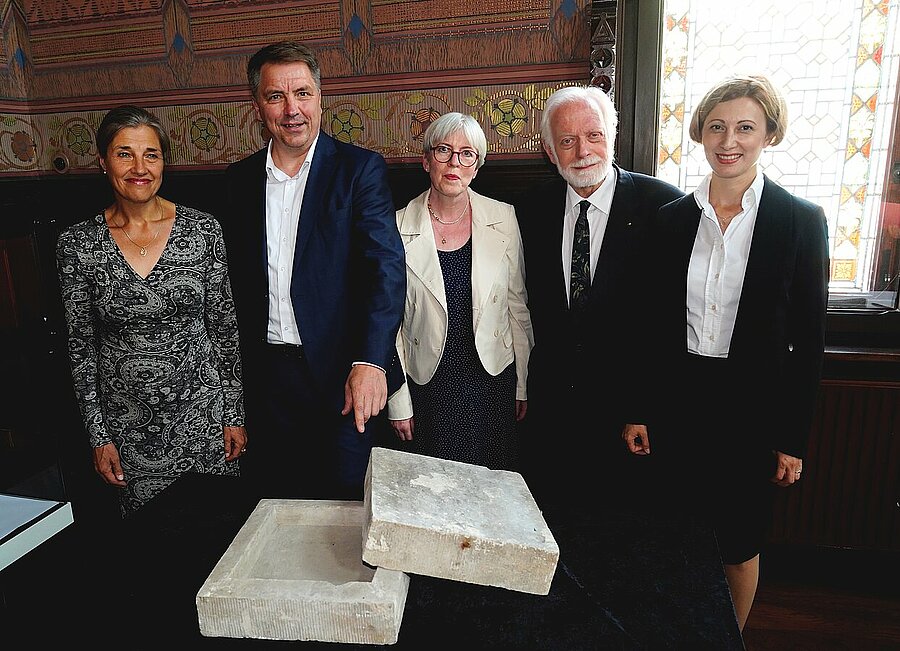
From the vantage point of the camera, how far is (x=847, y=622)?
96.3 inches

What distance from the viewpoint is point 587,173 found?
2.11 meters

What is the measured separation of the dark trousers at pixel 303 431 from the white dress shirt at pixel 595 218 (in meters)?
0.86

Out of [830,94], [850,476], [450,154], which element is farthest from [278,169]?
[850,476]

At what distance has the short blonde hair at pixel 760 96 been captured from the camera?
1.81 m

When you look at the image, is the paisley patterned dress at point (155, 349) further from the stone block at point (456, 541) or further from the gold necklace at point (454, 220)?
the stone block at point (456, 541)

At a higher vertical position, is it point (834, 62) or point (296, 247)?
point (834, 62)

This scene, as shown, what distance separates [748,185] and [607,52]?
0.99 metres

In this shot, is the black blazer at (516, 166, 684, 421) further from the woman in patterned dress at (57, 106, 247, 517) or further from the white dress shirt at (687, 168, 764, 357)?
the woman in patterned dress at (57, 106, 247, 517)

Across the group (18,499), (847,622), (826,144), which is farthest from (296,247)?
(847,622)

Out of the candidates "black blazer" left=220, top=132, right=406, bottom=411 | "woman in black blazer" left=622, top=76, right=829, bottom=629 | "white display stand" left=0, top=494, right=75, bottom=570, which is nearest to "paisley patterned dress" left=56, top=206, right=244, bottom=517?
"black blazer" left=220, top=132, right=406, bottom=411

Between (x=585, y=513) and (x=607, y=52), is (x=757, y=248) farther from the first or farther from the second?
(x=607, y=52)

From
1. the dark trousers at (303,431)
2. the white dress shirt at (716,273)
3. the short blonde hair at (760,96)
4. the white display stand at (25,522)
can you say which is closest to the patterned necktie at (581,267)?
the white dress shirt at (716,273)

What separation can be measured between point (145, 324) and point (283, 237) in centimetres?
50

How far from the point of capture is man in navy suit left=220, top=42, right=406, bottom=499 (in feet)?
6.82
